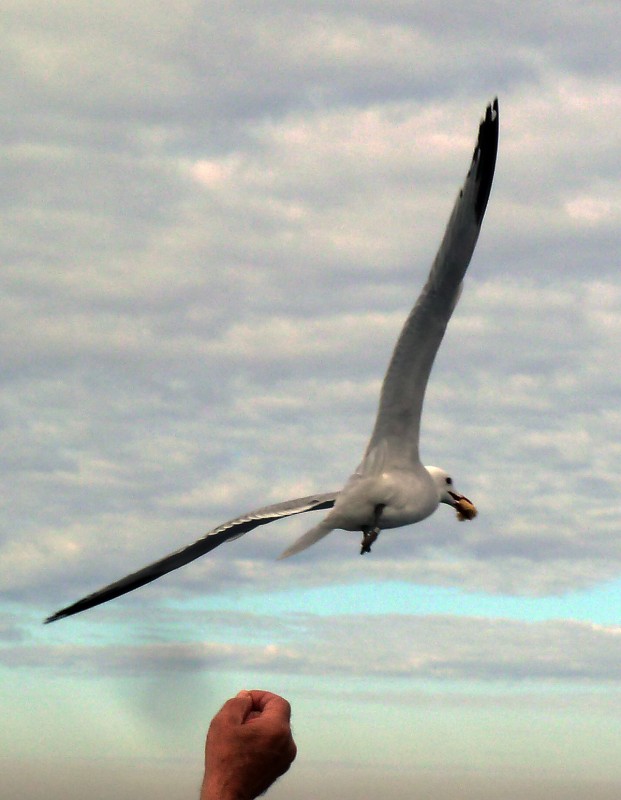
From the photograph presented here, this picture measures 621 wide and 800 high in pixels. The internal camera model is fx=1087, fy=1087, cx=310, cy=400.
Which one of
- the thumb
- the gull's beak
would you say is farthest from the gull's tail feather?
the thumb

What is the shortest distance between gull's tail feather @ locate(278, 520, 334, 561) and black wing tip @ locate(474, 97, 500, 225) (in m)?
4.95

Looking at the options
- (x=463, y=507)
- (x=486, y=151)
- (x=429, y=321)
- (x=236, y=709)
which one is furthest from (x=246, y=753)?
(x=463, y=507)

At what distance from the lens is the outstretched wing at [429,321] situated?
13.5 meters

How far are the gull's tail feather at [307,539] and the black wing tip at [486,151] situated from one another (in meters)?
4.95

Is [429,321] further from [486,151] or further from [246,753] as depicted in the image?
[246,753]

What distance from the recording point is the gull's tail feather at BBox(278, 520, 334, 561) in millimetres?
15062

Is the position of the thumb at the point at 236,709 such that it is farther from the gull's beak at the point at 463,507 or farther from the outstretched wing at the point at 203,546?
the gull's beak at the point at 463,507

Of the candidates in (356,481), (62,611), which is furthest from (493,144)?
(62,611)

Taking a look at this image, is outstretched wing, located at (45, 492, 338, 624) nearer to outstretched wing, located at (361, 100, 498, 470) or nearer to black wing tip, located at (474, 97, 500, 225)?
outstretched wing, located at (361, 100, 498, 470)

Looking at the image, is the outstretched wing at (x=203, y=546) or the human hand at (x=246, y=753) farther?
the outstretched wing at (x=203, y=546)

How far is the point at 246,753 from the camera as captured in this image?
464 cm

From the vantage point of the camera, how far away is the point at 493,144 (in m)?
14.1

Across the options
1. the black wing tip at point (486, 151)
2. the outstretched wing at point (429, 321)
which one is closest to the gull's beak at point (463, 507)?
the outstretched wing at point (429, 321)

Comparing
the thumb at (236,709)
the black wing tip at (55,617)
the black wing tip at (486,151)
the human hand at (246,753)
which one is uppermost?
the black wing tip at (486,151)
